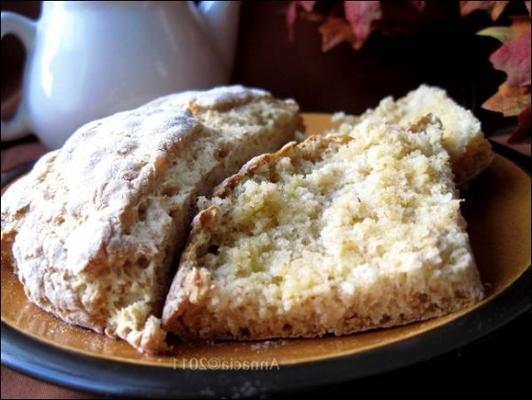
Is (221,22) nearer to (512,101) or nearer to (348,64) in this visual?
(348,64)

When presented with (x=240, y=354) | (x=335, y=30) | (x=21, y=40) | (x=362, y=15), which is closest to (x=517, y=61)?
(x=362, y=15)

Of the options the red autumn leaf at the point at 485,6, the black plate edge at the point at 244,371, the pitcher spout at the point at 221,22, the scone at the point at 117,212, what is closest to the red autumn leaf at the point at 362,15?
the red autumn leaf at the point at 485,6

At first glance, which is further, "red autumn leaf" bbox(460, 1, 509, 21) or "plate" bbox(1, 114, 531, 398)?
"red autumn leaf" bbox(460, 1, 509, 21)

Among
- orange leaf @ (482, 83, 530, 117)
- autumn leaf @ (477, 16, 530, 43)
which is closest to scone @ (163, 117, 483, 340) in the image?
orange leaf @ (482, 83, 530, 117)

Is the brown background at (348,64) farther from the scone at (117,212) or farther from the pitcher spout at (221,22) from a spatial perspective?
the scone at (117,212)

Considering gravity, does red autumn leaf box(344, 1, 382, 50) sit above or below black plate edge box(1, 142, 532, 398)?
above

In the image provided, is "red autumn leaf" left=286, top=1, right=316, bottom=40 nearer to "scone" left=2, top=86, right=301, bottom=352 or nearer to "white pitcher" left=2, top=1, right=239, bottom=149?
"white pitcher" left=2, top=1, right=239, bottom=149
